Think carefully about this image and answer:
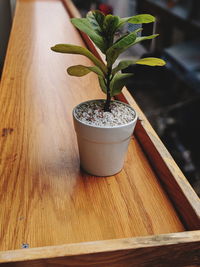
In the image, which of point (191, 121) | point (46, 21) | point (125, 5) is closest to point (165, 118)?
point (191, 121)

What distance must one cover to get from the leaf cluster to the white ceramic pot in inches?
4.7

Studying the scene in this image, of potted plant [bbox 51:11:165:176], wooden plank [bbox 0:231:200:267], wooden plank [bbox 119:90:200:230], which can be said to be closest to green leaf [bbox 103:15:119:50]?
potted plant [bbox 51:11:165:176]

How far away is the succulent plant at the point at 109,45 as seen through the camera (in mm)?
831

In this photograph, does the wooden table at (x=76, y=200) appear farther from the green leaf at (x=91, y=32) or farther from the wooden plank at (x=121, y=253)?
the green leaf at (x=91, y=32)

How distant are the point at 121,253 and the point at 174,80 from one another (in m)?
3.87

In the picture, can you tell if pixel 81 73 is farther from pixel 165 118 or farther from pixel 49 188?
pixel 165 118

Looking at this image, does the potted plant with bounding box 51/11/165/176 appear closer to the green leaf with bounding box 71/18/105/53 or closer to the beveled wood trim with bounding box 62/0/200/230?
the green leaf with bounding box 71/18/105/53

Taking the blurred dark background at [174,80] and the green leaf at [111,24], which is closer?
the green leaf at [111,24]

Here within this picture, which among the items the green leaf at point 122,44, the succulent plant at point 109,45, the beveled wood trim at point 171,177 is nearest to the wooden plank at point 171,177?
the beveled wood trim at point 171,177

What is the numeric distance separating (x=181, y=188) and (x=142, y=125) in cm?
34

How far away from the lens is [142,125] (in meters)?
1.13

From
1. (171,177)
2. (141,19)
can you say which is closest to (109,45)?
(141,19)

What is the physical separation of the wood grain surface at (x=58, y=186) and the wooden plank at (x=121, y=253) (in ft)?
0.40

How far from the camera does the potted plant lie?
85 cm
